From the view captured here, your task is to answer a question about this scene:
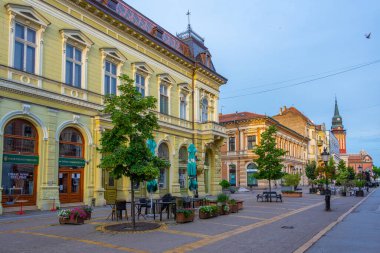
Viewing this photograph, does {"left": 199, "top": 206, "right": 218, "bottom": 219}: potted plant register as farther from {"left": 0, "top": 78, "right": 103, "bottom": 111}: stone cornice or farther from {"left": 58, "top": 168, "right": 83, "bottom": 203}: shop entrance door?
{"left": 0, "top": 78, "right": 103, "bottom": 111}: stone cornice

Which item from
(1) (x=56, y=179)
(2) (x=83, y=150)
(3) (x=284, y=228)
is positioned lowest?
(3) (x=284, y=228)

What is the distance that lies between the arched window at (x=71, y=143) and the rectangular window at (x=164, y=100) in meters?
8.91

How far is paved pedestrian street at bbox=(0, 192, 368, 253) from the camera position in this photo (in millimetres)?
9164

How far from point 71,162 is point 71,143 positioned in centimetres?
107

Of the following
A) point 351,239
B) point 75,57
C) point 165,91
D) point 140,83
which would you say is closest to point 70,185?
point 75,57

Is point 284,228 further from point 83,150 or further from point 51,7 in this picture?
point 51,7

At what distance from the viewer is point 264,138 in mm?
27922

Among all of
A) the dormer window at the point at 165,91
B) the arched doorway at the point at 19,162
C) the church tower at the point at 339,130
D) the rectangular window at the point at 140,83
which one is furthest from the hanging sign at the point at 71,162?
the church tower at the point at 339,130

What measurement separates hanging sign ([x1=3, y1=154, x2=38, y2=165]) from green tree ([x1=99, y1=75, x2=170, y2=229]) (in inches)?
237

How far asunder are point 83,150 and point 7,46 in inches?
266

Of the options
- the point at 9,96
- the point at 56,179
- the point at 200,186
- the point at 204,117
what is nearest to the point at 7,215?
the point at 56,179

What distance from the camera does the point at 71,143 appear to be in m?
19.7

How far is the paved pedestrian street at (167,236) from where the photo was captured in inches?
361

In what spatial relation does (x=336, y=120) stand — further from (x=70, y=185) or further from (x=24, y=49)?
(x=24, y=49)
